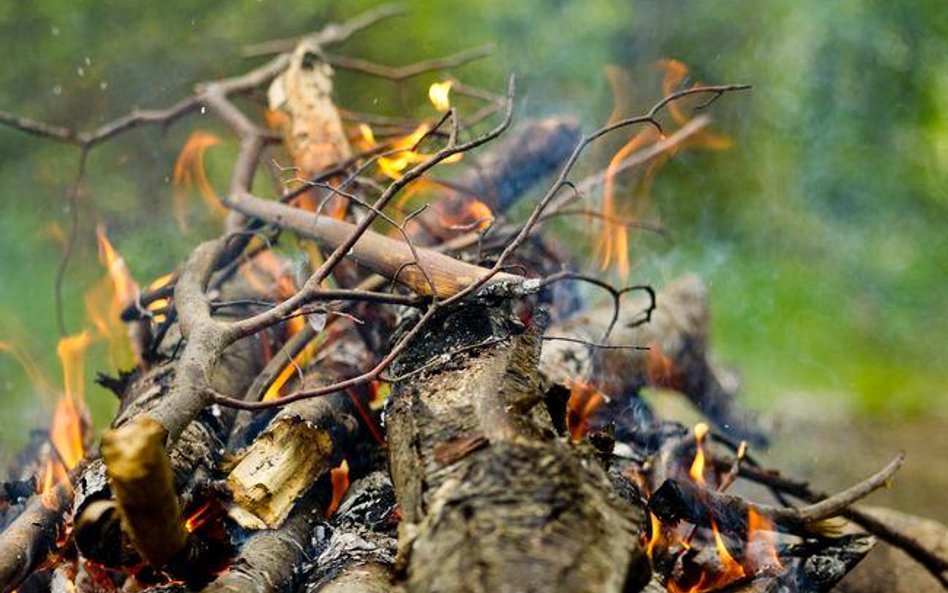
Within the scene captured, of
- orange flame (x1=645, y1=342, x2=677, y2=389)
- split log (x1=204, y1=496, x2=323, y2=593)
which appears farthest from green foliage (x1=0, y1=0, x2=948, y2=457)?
split log (x1=204, y1=496, x2=323, y2=593)

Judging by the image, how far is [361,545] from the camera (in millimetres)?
1759

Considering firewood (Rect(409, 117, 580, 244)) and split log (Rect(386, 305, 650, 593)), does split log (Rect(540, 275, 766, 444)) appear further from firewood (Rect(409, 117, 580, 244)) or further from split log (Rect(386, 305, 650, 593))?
split log (Rect(386, 305, 650, 593))

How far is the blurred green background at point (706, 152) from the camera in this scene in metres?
4.82

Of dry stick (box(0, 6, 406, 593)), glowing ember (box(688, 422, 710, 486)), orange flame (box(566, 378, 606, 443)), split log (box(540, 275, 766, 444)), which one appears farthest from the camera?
split log (box(540, 275, 766, 444))

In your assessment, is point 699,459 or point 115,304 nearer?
point 699,459

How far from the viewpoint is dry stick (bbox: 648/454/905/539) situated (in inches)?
77.4

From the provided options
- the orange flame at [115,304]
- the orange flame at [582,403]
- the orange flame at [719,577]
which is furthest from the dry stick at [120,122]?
Result: the orange flame at [719,577]

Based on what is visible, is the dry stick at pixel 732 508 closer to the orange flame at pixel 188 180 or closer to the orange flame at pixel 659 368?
the orange flame at pixel 659 368

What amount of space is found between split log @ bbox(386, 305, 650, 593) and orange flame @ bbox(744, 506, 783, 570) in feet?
2.63

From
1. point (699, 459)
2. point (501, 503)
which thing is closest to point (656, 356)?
point (699, 459)

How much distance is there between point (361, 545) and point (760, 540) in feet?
3.36

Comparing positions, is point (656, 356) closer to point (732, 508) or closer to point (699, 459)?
point (699, 459)

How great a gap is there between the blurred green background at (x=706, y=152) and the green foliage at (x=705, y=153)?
1 cm

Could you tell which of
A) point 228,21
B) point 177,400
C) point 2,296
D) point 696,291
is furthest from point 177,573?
point 228,21
